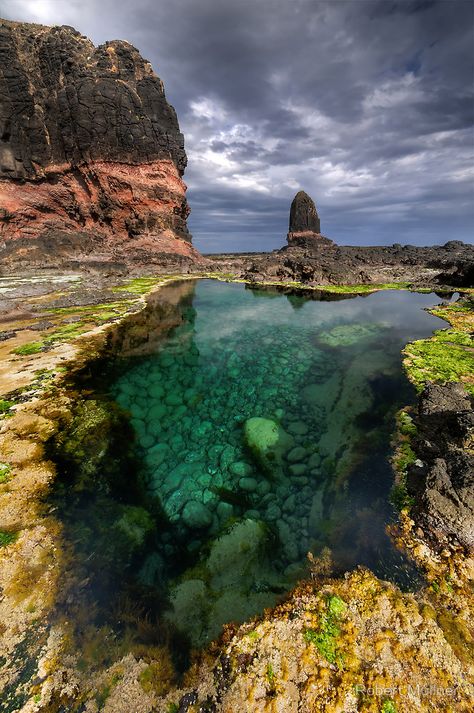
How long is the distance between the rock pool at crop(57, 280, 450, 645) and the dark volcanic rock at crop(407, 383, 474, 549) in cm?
79

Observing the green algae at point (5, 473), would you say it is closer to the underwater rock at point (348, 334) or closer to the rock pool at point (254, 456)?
the rock pool at point (254, 456)

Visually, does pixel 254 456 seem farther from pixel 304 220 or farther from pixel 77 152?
pixel 304 220

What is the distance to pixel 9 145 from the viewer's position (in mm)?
49969

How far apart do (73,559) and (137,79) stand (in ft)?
256

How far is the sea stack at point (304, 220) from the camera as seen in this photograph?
10862 cm

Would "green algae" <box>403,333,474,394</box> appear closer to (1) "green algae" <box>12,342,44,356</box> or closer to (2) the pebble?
(2) the pebble

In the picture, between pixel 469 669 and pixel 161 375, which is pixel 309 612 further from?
pixel 161 375

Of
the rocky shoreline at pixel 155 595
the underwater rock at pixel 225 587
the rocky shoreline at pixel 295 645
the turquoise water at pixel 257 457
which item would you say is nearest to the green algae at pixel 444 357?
the rocky shoreline at pixel 155 595

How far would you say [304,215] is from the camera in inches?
4309

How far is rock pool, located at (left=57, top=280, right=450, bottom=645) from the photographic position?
5.57 m

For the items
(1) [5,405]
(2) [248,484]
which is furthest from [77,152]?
(2) [248,484]

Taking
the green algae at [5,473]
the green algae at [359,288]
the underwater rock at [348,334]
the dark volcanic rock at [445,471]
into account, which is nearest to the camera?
the dark volcanic rock at [445,471]

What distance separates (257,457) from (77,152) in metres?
66.1

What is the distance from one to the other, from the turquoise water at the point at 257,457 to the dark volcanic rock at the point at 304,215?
336 feet
